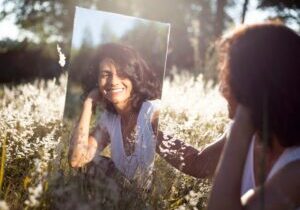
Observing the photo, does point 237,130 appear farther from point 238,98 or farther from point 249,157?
point 249,157

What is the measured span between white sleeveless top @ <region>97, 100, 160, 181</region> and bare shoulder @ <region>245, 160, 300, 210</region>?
2.70 feet

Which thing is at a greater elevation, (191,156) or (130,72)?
(130,72)

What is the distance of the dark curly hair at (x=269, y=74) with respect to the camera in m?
2.08

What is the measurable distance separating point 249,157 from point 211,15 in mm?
26860

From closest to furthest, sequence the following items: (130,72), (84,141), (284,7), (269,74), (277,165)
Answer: (269,74) → (277,165) → (84,141) → (130,72) → (284,7)

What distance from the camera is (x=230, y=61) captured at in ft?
7.04

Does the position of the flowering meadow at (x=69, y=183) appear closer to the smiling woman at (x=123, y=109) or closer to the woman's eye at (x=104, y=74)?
the smiling woman at (x=123, y=109)

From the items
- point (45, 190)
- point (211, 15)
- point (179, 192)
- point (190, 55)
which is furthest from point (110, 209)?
point (211, 15)

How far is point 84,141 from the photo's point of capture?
279cm

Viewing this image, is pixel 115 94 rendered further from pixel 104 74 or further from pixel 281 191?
pixel 281 191

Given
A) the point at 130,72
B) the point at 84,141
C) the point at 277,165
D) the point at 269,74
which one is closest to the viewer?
the point at 269,74

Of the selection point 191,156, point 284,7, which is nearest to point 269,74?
point 191,156

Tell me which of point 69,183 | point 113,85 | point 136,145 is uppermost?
point 113,85

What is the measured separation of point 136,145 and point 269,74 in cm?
98
